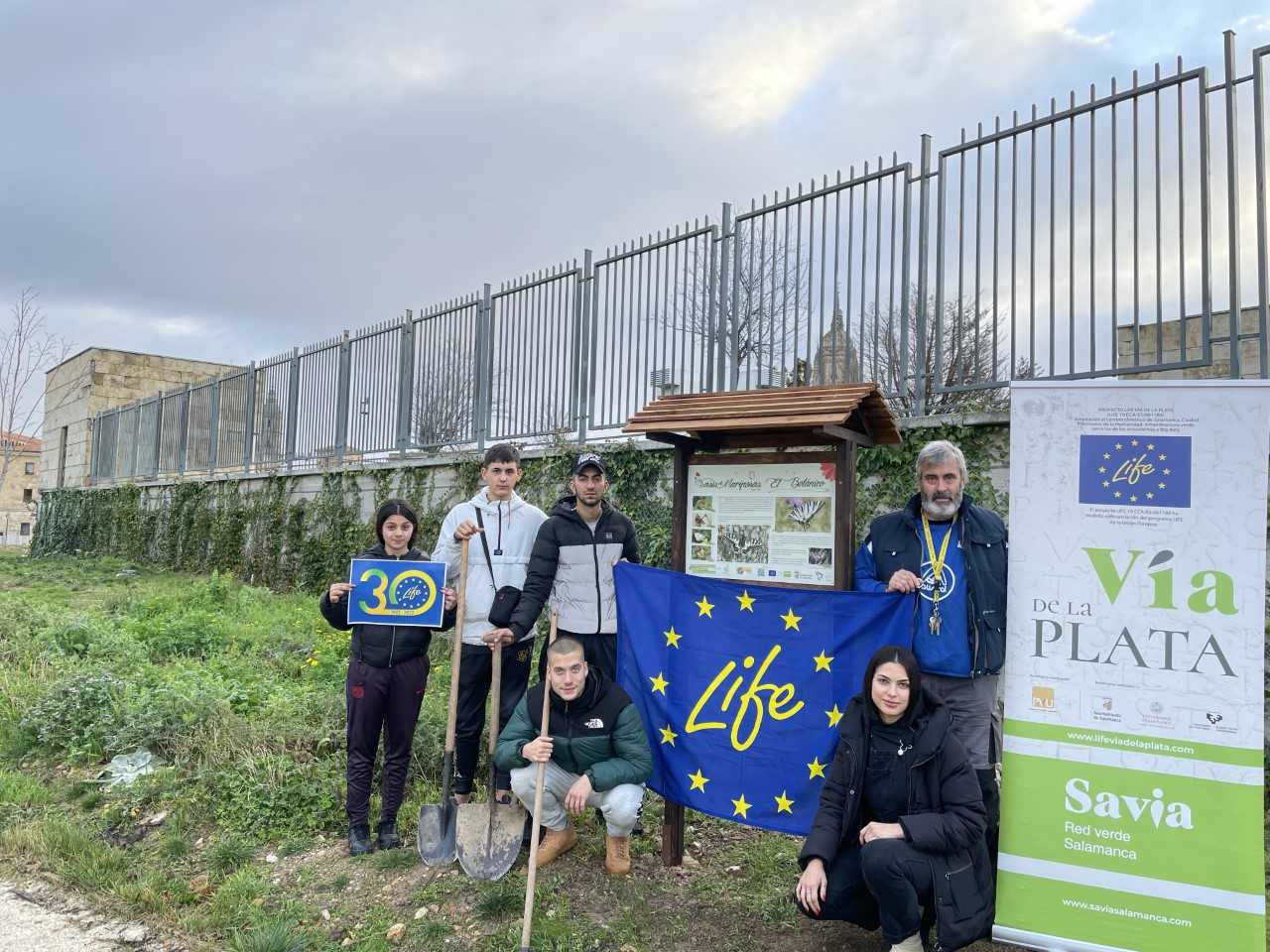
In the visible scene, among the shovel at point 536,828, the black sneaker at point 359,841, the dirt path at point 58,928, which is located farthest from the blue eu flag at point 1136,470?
the dirt path at point 58,928

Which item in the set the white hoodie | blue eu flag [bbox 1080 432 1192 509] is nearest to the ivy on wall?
blue eu flag [bbox 1080 432 1192 509]

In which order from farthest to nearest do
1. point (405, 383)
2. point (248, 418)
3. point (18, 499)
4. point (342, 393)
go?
point (18, 499), point (248, 418), point (342, 393), point (405, 383)

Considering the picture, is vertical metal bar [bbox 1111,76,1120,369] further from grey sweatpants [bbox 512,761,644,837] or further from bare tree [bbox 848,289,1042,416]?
grey sweatpants [bbox 512,761,644,837]

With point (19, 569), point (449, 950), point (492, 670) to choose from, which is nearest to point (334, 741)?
point (492, 670)

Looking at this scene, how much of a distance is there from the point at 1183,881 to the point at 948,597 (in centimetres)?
127

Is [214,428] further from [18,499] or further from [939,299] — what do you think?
[18,499]

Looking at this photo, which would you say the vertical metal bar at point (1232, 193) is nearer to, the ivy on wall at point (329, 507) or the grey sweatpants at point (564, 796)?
the ivy on wall at point (329, 507)

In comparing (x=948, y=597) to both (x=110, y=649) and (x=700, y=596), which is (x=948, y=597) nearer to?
(x=700, y=596)

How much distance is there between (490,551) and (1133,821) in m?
3.21

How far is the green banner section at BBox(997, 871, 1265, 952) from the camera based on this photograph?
3031 mm

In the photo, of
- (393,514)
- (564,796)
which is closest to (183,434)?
(393,514)

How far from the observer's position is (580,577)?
455 cm

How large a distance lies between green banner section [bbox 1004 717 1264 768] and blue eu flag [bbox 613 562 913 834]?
588 mm

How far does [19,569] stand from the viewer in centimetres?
1805
